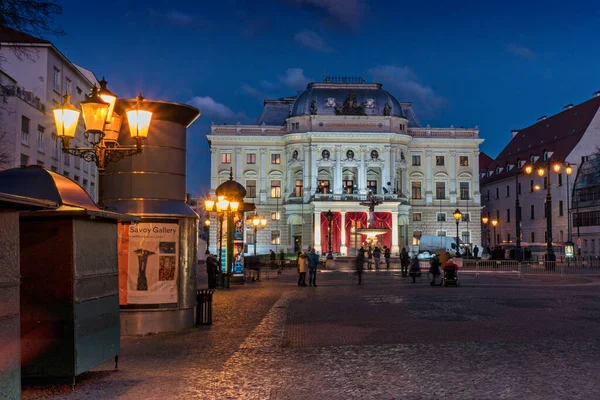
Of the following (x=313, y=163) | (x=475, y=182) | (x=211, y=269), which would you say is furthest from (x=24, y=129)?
(x=475, y=182)

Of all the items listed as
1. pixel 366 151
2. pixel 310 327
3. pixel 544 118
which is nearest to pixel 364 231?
pixel 366 151

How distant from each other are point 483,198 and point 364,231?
39491 millimetres

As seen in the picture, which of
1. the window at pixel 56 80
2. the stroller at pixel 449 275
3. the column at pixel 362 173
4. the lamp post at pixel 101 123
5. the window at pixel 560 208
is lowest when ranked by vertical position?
the stroller at pixel 449 275

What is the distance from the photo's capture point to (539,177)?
8219cm

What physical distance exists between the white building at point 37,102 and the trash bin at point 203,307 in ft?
78.8

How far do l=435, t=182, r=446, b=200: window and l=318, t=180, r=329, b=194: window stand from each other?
47.9 feet

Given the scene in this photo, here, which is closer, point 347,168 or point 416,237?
point 347,168

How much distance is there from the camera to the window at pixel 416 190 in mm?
91688

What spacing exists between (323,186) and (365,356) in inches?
3013

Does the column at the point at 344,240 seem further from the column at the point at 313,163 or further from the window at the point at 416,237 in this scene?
the window at the point at 416,237

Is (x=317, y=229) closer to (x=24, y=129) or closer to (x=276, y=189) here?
(x=276, y=189)

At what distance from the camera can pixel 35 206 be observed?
6.64 metres

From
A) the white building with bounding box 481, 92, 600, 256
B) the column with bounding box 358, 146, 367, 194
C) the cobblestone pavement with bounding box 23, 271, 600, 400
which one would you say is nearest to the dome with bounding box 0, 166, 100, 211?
the cobblestone pavement with bounding box 23, 271, 600, 400

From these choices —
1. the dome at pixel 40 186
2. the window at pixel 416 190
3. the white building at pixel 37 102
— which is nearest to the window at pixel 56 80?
the white building at pixel 37 102
